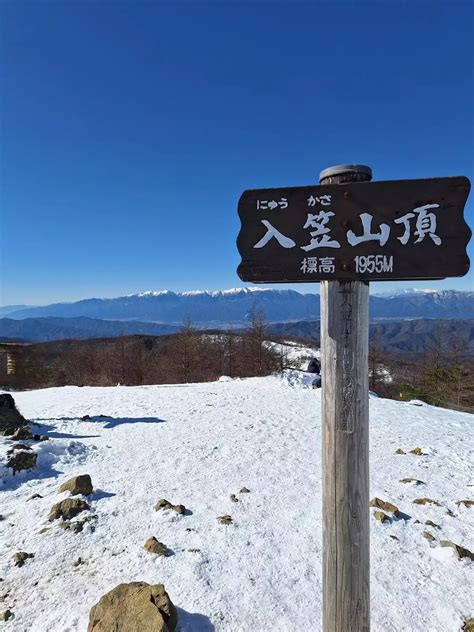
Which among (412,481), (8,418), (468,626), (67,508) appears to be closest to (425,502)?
(412,481)

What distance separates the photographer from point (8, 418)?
770 cm

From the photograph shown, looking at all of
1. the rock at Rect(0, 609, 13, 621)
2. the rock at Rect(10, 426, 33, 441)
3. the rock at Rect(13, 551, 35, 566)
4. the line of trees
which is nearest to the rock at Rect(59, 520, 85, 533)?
the rock at Rect(13, 551, 35, 566)

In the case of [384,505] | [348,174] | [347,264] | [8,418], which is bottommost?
[384,505]

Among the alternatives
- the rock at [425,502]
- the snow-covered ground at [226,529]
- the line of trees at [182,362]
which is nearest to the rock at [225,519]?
the snow-covered ground at [226,529]

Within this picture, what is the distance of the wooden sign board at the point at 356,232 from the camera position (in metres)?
1.94

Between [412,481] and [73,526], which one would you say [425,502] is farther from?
[73,526]

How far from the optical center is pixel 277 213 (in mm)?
2131

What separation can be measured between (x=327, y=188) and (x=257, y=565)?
363 cm

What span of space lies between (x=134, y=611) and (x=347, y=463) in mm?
1988

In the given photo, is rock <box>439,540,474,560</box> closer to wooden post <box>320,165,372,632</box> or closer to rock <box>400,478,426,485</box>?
rock <box>400,478,426,485</box>

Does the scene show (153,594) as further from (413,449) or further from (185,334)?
A: (185,334)

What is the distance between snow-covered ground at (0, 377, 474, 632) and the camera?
120 inches

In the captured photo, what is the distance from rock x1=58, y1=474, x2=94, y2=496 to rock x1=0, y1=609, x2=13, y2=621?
1.98 m

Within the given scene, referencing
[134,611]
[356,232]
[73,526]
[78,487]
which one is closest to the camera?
[356,232]
